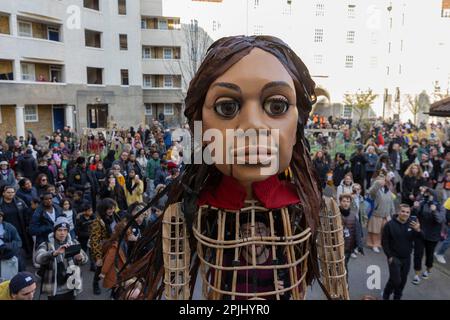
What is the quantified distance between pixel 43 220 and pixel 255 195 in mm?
4358

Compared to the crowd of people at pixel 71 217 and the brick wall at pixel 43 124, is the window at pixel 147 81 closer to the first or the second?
the brick wall at pixel 43 124

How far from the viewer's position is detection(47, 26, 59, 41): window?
860 inches

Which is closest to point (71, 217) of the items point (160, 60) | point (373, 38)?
point (160, 60)

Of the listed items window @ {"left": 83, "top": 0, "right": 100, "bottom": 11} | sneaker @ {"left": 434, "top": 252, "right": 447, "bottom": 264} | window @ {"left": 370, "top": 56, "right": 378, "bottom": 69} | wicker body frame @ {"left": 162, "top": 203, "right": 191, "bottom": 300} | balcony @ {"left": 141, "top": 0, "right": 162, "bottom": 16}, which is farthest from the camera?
window @ {"left": 370, "top": 56, "right": 378, "bottom": 69}

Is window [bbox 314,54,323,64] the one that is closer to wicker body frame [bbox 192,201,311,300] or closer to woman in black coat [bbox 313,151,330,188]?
woman in black coat [bbox 313,151,330,188]

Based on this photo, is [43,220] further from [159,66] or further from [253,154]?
[159,66]

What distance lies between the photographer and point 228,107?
77.9 inches

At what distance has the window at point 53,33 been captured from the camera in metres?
21.8

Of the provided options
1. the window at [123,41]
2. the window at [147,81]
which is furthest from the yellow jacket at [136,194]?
the window at [147,81]

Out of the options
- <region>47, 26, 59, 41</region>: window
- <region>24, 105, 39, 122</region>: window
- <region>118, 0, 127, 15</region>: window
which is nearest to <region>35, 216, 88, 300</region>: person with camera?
<region>24, 105, 39, 122</region>: window

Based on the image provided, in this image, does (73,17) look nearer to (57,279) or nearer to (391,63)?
(57,279)

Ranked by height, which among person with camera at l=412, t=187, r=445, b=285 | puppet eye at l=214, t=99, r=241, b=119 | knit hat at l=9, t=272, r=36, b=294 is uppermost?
puppet eye at l=214, t=99, r=241, b=119

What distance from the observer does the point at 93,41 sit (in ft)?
79.4

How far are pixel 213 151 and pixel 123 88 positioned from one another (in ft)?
81.4
